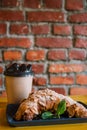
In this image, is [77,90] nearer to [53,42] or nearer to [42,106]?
[53,42]

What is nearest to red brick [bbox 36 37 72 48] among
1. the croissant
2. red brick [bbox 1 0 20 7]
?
red brick [bbox 1 0 20 7]

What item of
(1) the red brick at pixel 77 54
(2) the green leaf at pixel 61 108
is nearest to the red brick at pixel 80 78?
(1) the red brick at pixel 77 54

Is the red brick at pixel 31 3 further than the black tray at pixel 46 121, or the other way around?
the red brick at pixel 31 3

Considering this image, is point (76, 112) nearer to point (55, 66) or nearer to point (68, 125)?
point (68, 125)

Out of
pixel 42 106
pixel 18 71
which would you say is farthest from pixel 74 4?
pixel 42 106

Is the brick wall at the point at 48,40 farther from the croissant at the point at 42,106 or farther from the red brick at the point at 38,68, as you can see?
the croissant at the point at 42,106

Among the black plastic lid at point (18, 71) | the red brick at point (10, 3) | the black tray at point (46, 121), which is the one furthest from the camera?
the red brick at point (10, 3)

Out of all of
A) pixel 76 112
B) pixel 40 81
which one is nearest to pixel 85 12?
pixel 40 81
